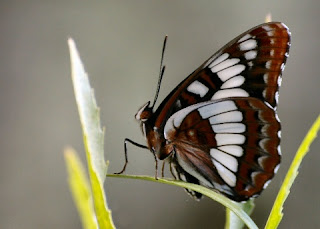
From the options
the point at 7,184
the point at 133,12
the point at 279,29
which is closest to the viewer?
the point at 279,29

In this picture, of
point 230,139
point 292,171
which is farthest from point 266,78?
point 292,171

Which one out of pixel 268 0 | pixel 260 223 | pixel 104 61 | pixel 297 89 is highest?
pixel 268 0

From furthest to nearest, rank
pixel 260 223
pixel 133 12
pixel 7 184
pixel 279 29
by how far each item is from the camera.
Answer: pixel 133 12
pixel 7 184
pixel 260 223
pixel 279 29

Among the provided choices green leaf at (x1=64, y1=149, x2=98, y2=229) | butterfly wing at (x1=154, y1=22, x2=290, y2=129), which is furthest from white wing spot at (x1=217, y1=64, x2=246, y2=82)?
green leaf at (x1=64, y1=149, x2=98, y2=229)

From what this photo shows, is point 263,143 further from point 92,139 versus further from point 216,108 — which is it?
point 92,139

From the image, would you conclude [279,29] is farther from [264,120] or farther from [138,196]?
[138,196]

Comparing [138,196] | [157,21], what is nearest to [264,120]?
[138,196]

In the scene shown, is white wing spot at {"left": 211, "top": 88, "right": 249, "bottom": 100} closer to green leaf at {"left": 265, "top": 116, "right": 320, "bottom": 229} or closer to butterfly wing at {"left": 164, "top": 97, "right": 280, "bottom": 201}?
butterfly wing at {"left": 164, "top": 97, "right": 280, "bottom": 201}

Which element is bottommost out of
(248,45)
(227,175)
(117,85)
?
(227,175)
